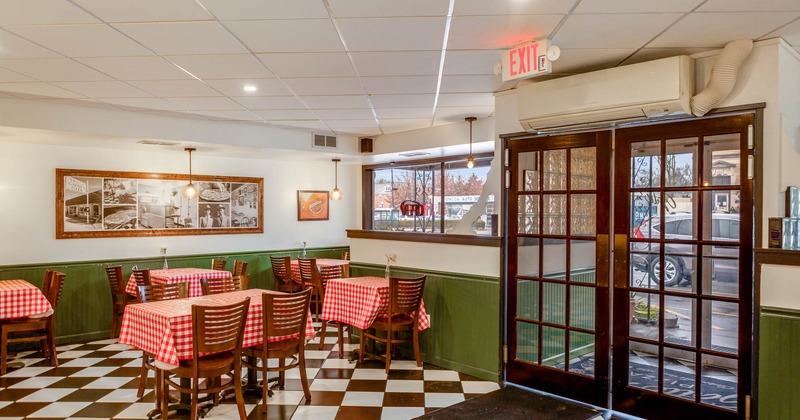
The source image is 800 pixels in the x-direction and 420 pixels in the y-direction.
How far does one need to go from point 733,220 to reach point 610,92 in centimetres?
129

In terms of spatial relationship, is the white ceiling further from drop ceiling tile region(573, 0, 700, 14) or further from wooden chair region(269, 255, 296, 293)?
wooden chair region(269, 255, 296, 293)

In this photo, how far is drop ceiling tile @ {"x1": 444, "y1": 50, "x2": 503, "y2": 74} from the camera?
3830mm

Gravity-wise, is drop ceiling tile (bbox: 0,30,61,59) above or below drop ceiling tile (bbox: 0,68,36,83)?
below

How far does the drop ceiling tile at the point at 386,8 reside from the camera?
2896mm

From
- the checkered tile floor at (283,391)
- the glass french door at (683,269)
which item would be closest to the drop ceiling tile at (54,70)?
the checkered tile floor at (283,391)

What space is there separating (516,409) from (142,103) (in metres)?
5.36

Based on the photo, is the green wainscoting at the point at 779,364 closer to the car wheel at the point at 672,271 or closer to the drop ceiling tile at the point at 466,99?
the car wheel at the point at 672,271

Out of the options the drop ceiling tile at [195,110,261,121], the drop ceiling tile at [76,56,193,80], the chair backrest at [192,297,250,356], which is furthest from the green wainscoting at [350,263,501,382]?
the drop ceiling tile at [76,56,193,80]

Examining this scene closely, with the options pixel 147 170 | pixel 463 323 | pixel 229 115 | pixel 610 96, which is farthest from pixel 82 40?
pixel 147 170

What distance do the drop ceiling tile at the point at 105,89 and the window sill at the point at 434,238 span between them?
2.94 m

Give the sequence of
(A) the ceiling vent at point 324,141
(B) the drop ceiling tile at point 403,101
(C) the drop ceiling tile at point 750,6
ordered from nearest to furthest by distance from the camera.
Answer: (C) the drop ceiling tile at point 750,6 < (B) the drop ceiling tile at point 403,101 < (A) the ceiling vent at point 324,141

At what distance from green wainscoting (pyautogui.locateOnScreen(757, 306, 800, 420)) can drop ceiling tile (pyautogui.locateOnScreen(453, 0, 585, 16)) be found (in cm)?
250

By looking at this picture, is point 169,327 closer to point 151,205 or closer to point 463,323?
point 463,323

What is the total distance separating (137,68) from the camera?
4.24 m
